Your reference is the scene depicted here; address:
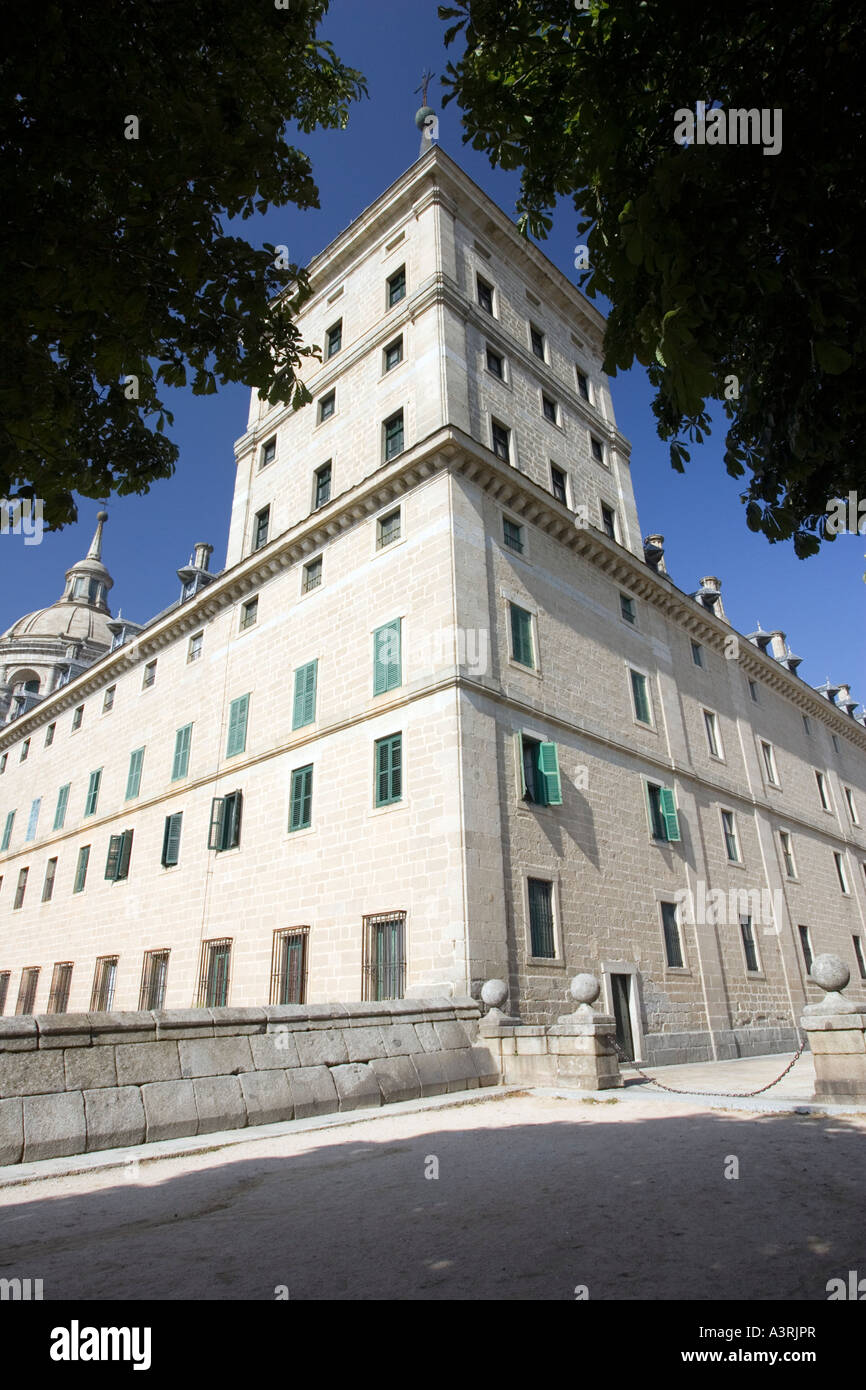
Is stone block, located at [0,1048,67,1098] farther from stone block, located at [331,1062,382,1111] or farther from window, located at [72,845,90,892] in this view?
window, located at [72,845,90,892]

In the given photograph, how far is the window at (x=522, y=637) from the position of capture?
17016 mm

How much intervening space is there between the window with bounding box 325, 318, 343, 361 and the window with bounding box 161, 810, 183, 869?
1414cm

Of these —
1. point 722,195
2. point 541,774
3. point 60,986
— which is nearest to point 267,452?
point 541,774

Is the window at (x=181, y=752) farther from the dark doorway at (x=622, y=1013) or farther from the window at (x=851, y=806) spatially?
the window at (x=851, y=806)

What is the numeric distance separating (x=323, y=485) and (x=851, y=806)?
2672cm

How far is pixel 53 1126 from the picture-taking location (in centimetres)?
691

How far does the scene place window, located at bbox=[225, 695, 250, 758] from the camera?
65.9 feet

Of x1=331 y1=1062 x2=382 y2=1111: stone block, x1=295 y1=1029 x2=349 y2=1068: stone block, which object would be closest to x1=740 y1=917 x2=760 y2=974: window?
x1=331 y1=1062 x2=382 y2=1111: stone block

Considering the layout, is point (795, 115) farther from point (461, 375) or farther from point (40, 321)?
point (461, 375)

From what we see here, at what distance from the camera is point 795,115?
3988 mm

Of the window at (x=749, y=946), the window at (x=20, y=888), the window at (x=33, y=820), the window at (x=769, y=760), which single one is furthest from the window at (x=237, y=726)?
the window at (x=769, y=760)

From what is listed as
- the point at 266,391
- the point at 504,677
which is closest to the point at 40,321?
the point at 266,391

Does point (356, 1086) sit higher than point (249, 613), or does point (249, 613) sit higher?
point (249, 613)

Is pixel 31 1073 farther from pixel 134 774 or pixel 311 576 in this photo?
pixel 134 774
